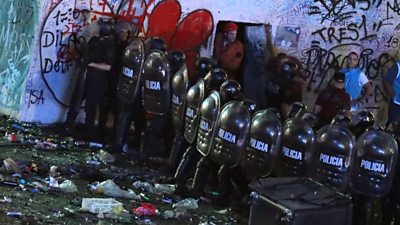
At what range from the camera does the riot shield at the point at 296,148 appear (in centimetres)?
782

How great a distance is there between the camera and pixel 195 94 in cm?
891

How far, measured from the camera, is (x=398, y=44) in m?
12.6

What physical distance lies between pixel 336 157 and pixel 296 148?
0.46 metres

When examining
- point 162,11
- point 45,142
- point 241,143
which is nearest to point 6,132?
point 45,142

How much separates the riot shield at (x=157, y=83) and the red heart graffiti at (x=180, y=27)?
2690 mm

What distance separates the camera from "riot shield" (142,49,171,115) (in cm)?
959

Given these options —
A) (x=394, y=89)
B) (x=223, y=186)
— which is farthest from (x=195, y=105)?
(x=394, y=89)

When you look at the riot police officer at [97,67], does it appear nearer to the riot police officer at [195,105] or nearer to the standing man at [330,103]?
the riot police officer at [195,105]

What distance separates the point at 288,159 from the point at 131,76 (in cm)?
312

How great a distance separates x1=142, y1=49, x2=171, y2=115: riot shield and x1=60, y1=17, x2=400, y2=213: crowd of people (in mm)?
100

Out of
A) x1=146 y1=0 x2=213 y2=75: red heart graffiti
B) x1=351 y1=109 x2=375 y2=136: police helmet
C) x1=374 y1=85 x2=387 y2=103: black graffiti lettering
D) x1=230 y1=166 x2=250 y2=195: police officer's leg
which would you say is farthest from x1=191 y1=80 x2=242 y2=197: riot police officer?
x1=374 y1=85 x2=387 y2=103: black graffiti lettering

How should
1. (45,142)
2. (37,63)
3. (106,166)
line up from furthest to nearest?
(37,63) < (45,142) < (106,166)

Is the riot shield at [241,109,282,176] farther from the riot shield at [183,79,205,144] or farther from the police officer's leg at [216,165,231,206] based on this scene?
the riot shield at [183,79,205,144]

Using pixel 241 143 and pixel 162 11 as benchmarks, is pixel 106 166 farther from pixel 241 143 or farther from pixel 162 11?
pixel 162 11
